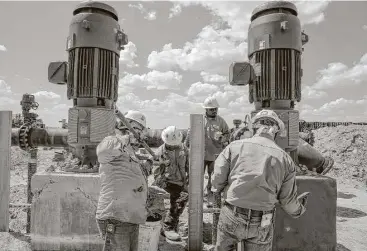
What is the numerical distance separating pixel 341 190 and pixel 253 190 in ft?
28.8

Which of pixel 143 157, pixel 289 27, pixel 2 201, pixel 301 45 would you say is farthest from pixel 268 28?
pixel 2 201

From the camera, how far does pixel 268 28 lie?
391cm

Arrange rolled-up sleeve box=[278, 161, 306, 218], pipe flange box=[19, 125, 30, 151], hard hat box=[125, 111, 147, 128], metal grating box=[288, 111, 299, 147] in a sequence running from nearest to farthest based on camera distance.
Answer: rolled-up sleeve box=[278, 161, 306, 218]
hard hat box=[125, 111, 147, 128]
metal grating box=[288, 111, 299, 147]
pipe flange box=[19, 125, 30, 151]

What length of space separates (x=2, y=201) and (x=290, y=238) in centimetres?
371

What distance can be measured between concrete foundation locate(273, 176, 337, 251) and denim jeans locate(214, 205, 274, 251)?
1135 mm

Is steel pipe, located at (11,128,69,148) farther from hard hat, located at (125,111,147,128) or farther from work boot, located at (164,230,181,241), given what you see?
work boot, located at (164,230,181,241)

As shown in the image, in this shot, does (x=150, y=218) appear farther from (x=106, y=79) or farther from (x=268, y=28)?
(x=268, y=28)

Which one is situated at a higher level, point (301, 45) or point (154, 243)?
point (301, 45)

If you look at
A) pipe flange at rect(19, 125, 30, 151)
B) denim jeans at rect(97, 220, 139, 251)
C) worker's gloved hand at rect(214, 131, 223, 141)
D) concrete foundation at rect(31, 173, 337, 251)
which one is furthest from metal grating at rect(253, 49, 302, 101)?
pipe flange at rect(19, 125, 30, 151)

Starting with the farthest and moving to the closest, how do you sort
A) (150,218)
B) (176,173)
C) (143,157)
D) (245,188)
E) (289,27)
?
(176,173), (289,27), (150,218), (143,157), (245,188)

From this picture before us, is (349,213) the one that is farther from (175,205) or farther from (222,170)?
(222,170)

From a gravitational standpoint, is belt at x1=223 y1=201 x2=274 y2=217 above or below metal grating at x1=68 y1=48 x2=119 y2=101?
below

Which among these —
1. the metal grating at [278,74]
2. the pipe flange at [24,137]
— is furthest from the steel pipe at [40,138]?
the metal grating at [278,74]

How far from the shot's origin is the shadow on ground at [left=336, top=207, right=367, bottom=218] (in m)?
6.34
